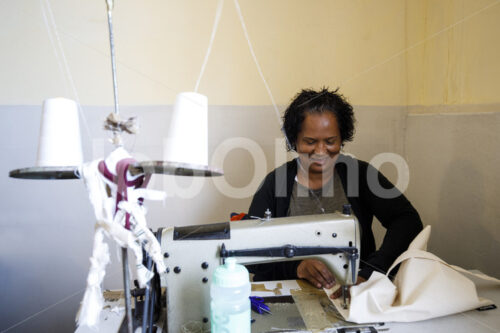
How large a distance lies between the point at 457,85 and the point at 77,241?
2128 millimetres

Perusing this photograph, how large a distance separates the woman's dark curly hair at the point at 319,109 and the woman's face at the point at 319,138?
0.03 meters

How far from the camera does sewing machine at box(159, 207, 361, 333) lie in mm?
956

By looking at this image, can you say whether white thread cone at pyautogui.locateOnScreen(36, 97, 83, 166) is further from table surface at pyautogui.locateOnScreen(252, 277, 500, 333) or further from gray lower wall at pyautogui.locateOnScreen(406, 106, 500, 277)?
gray lower wall at pyautogui.locateOnScreen(406, 106, 500, 277)

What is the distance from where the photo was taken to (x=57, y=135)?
0.76 meters

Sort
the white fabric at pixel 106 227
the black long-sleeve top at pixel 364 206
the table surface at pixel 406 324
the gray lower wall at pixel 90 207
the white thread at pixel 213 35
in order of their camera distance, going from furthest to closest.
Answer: the white thread at pixel 213 35 < the gray lower wall at pixel 90 207 < the black long-sleeve top at pixel 364 206 < the table surface at pixel 406 324 < the white fabric at pixel 106 227

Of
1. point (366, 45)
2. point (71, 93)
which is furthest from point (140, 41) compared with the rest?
point (366, 45)

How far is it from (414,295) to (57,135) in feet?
3.42

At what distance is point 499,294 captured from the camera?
3.66ft

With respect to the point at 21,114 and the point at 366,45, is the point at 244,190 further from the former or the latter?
the point at 21,114

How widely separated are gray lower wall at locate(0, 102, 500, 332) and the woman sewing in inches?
13.9

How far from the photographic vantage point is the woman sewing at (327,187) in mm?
1435

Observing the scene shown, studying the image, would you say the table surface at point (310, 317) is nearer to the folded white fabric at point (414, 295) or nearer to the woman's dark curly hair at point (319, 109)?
the folded white fabric at point (414, 295)

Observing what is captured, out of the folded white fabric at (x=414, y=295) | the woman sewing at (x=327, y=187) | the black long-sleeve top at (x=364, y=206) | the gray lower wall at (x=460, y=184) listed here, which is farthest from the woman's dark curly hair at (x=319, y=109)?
the folded white fabric at (x=414, y=295)
